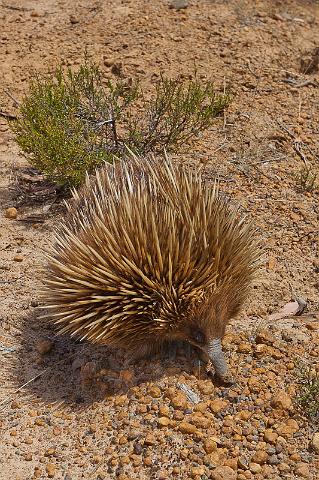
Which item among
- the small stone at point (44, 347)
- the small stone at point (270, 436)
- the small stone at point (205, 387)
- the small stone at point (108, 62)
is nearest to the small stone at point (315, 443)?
the small stone at point (270, 436)

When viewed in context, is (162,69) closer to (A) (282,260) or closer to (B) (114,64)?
(B) (114,64)

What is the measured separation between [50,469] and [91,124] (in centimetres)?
268

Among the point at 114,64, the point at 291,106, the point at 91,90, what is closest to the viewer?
the point at 91,90

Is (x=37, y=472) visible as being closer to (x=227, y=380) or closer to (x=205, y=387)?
(x=205, y=387)

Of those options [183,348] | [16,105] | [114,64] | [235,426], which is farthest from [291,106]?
[235,426]

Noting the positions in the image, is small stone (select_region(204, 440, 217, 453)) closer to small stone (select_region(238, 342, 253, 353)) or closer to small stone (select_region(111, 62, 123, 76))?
small stone (select_region(238, 342, 253, 353))

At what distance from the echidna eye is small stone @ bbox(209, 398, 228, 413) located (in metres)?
0.27

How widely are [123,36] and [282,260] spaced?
119 inches

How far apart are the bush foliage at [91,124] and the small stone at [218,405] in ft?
5.75

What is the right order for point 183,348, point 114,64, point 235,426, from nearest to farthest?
point 235,426 → point 183,348 → point 114,64

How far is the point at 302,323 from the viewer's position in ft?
11.4

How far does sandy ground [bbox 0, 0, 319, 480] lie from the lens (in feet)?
9.45

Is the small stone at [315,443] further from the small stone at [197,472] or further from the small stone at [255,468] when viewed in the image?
the small stone at [197,472]

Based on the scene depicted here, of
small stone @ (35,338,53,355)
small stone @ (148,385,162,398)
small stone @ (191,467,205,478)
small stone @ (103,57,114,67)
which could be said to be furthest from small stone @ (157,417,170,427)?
small stone @ (103,57,114,67)
